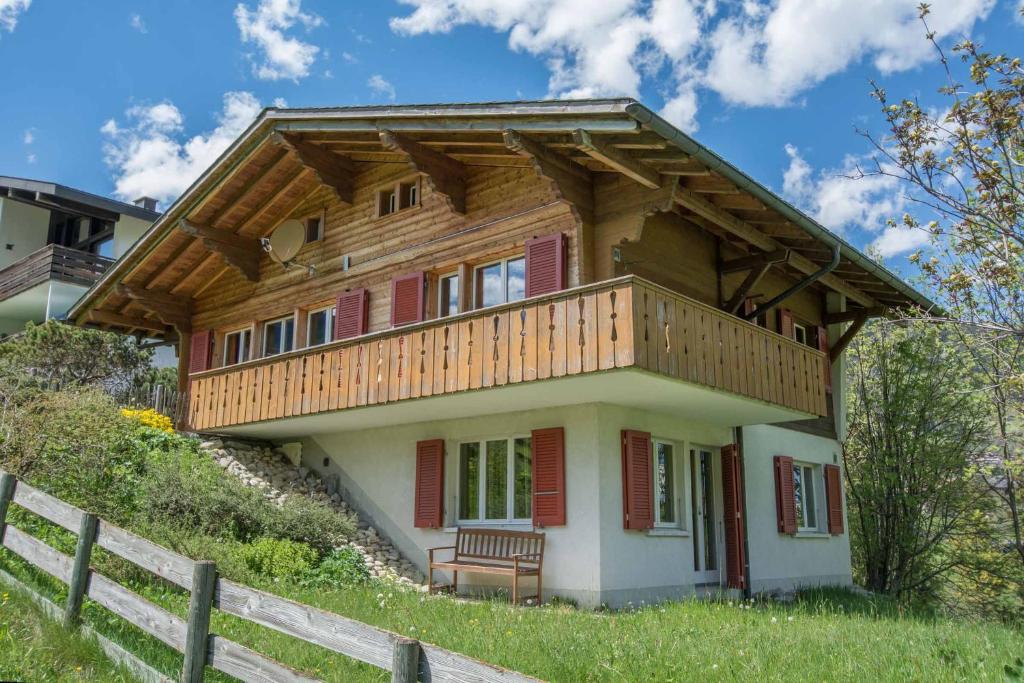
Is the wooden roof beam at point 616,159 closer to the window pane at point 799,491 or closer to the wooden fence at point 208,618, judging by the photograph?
the wooden fence at point 208,618

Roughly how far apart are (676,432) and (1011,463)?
17.6 feet

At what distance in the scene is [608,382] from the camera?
10188 millimetres

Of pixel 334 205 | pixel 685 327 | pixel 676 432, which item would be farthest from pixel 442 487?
pixel 334 205

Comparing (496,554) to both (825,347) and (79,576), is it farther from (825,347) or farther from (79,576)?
(825,347)

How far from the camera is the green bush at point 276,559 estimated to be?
35.0ft

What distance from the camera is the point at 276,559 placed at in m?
10.8

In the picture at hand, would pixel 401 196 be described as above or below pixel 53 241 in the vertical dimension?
below

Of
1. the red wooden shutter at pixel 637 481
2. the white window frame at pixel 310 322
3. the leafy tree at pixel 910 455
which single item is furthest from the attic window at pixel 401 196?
the leafy tree at pixel 910 455

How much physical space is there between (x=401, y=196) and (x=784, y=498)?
27.0 ft

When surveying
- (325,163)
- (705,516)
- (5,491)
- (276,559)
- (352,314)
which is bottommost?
(276,559)

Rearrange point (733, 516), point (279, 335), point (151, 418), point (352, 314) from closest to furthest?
point (733, 516), point (352, 314), point (151, 418), point (279, 335)

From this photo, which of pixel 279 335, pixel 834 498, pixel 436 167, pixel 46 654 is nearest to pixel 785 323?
pixel 834 498

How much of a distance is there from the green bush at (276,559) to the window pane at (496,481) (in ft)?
8.84

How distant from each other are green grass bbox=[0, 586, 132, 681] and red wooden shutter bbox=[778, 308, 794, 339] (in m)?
12.1
